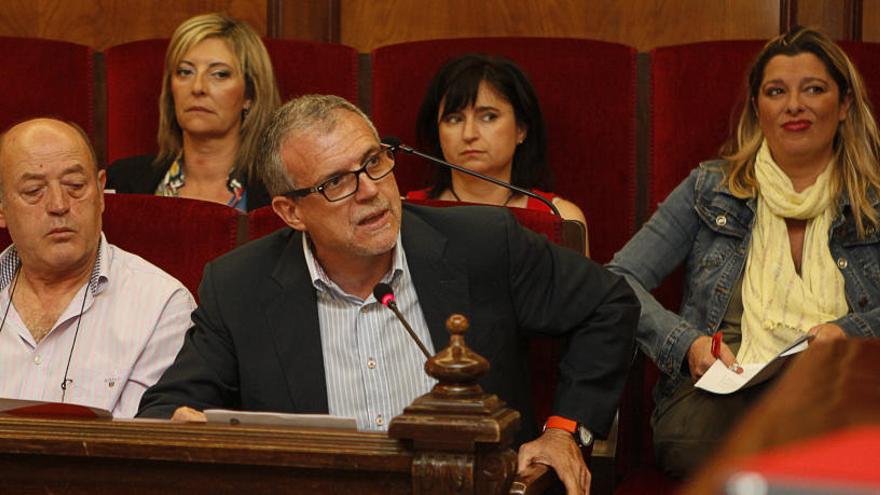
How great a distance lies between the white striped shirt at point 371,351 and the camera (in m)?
1.22

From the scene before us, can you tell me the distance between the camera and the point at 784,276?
156cm

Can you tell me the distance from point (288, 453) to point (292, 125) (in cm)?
54

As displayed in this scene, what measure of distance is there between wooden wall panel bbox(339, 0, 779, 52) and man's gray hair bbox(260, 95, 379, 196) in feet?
2.91

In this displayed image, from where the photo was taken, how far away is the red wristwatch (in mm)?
1189

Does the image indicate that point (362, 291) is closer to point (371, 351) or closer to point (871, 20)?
point (371, 351)

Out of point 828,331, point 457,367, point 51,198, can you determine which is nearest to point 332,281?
point 51,198

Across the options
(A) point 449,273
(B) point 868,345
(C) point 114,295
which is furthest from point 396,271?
(B) point 868,345

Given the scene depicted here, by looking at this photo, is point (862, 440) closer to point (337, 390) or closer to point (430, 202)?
point (337, 390)

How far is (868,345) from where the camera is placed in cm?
40

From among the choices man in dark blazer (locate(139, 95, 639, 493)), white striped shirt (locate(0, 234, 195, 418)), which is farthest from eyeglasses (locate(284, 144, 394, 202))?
white striped shirt (locate(0, 234, 195, 418))

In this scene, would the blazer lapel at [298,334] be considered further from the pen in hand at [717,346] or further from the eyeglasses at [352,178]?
the pen in hand at [717,346]

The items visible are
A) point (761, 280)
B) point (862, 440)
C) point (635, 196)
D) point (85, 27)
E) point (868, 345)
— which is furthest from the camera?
point (85, 27)

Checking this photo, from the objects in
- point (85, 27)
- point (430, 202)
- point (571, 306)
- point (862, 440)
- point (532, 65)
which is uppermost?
point (85, 27)

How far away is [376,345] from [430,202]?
0.25 m
